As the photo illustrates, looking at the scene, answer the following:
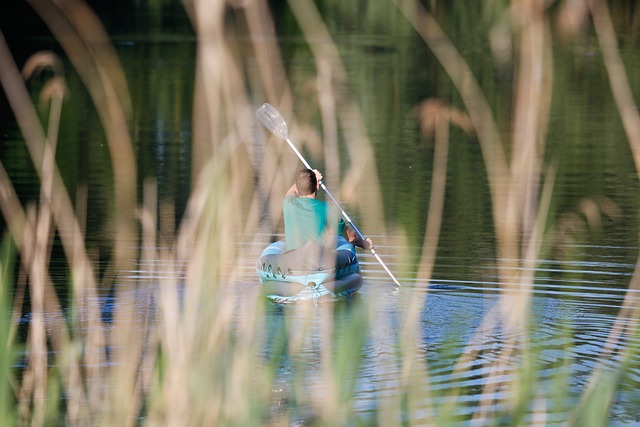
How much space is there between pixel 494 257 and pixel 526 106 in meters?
6.10

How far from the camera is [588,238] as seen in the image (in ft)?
36.4

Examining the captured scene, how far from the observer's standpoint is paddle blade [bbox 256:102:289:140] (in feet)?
26.3

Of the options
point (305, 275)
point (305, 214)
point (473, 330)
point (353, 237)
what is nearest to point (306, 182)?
point (305, 214)

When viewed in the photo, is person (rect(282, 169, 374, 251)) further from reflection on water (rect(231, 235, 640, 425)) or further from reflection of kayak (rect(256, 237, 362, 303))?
reflection on water (rect(231, 235, 640, 425))

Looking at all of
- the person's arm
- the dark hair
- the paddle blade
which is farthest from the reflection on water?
the paddle blade

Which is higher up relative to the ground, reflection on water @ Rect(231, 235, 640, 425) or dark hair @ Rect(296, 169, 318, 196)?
dark hair @ Rect(296, 169, 318, 196)

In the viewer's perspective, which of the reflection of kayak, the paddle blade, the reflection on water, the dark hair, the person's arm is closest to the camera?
the reflection on water

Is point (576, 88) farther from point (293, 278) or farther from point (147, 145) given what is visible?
point (293, 278)

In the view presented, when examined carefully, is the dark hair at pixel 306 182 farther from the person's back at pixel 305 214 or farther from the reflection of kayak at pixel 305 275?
the reflection of kayak at pixel 305 275

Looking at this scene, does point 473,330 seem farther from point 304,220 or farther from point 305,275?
point 304,220

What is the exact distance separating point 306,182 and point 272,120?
0.61m

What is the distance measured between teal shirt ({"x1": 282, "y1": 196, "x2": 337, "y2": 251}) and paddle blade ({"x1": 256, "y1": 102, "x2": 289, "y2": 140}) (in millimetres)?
483

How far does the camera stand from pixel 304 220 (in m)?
8.79

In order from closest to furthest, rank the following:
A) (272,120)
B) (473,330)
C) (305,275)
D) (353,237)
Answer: (473,330)
(272,120)
(305,275)
(353,237)
